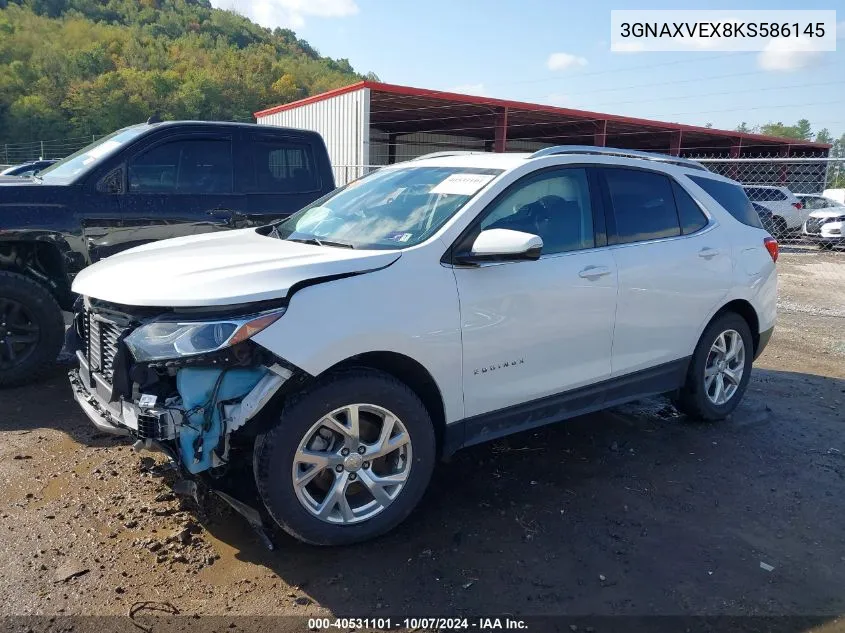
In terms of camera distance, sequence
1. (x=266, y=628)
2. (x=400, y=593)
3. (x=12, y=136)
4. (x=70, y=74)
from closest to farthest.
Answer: (x=266, y=628), (x=400, y=593), (x=12, y=136), (x=70, y=74)

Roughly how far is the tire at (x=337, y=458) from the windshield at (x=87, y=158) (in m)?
3.67

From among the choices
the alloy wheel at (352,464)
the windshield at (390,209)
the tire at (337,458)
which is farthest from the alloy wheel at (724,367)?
the alloy wheel at (352,464)

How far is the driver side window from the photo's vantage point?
3562 millimetres

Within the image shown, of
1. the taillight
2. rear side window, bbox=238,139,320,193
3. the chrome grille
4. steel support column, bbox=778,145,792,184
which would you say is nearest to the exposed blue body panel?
the chrome grille

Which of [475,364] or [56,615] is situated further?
[475,364]

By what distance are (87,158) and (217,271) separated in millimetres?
3448

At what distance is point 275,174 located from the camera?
20.3 ft

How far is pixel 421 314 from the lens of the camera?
308 cm

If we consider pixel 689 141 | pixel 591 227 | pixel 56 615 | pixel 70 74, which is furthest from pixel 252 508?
pixel 70 74

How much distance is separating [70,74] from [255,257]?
80646mm

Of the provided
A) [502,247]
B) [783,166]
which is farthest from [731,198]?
[783,166]

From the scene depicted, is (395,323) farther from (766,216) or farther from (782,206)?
(782,206)

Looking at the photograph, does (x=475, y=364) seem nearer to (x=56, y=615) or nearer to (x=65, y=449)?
(x=56, y=615)

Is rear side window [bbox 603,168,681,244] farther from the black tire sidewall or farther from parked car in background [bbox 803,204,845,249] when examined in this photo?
parked car in background [bbox 803,204,845,249]
